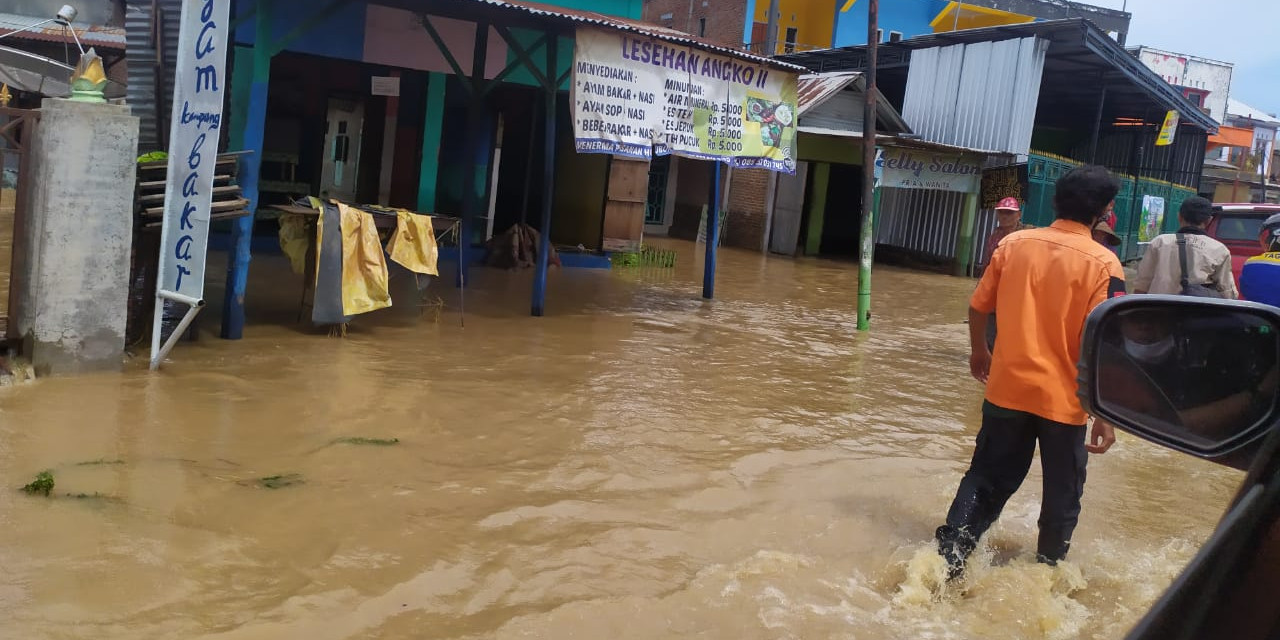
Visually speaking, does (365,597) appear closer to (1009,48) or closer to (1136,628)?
(1136,628)

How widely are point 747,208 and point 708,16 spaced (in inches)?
530

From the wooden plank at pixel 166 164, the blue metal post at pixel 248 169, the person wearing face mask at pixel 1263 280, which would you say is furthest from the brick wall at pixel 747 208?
the person wearing face mask at pixel 1263 280

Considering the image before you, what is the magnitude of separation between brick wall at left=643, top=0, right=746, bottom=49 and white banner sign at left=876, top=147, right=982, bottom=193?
1194cm

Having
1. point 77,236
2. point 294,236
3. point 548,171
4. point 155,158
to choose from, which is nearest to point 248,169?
point 155,158

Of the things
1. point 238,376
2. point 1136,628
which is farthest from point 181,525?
point 1136,628

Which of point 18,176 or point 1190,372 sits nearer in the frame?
point 1190,372

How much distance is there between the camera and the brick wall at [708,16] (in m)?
32.7

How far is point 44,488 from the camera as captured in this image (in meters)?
4.75

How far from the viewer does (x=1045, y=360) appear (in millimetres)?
4230

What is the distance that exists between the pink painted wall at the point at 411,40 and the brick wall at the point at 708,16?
19.8 m

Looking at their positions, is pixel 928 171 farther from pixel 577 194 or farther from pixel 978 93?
pixel 577 194

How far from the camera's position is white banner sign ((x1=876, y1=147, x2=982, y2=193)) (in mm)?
18750

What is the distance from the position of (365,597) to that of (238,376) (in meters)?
3.66

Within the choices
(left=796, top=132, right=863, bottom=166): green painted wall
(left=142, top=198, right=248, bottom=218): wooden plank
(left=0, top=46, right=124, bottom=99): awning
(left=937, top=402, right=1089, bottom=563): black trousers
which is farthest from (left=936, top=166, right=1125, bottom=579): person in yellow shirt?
(left=796, top=132, right=863, bottom=166): green painted wall
